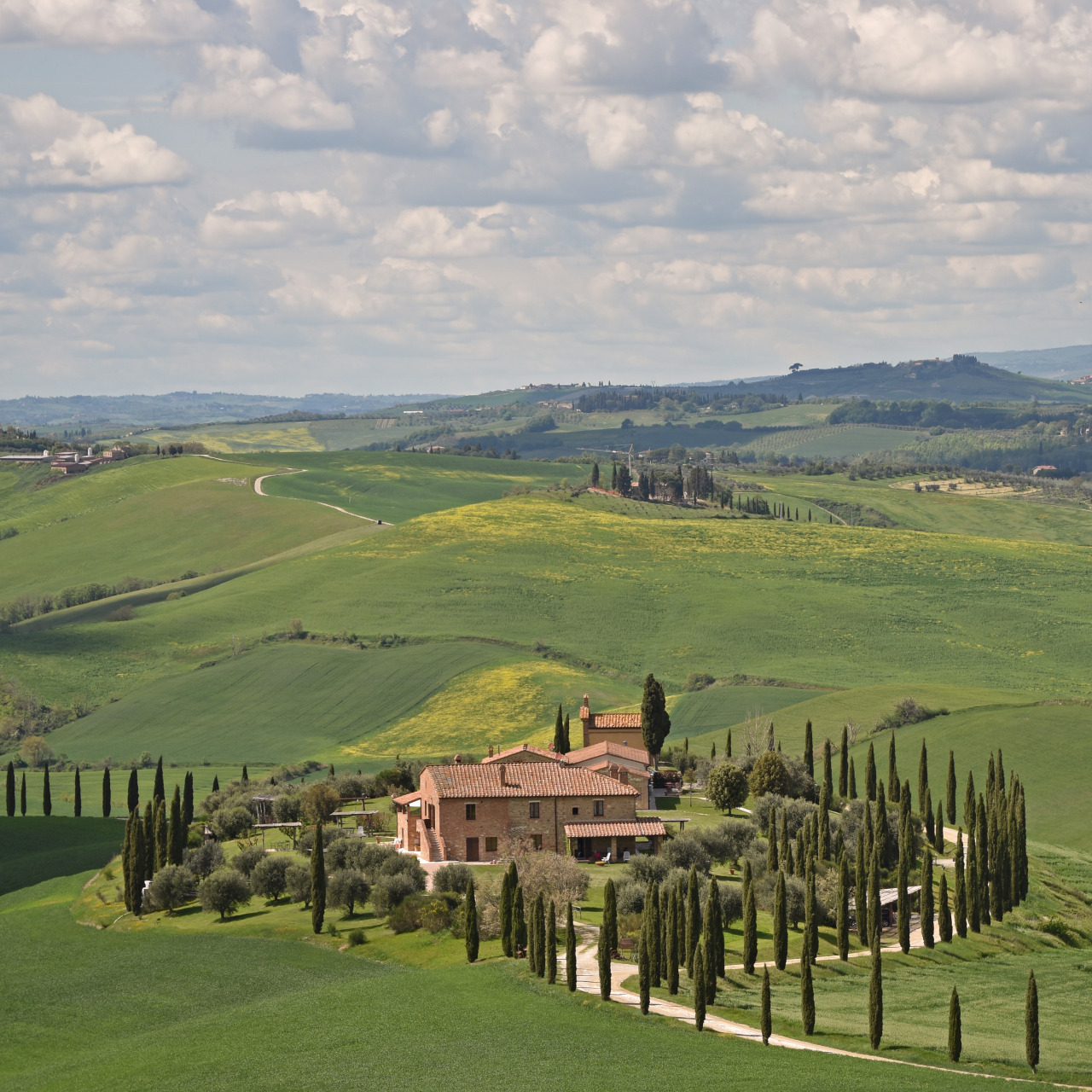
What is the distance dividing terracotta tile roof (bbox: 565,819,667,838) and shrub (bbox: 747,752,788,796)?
44.7 ft

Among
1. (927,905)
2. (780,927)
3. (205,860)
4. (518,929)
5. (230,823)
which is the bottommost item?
(230,823)

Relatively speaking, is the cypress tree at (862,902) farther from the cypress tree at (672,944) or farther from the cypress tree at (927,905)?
the cypress tree at (672,944)

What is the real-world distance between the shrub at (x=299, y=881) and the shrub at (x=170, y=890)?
18.4ft

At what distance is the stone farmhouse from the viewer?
88938mm

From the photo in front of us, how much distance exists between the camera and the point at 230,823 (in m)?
101

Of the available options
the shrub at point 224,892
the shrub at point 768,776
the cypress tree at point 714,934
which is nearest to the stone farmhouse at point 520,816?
the shrub at point 224,892

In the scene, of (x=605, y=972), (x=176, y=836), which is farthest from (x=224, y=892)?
(x=605, y=972)

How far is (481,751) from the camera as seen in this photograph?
457 ft

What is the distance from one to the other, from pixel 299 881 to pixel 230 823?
20.4 meters

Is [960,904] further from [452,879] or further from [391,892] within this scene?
[391,892]

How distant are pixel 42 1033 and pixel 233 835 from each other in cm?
3727

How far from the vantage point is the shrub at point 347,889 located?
79.3 meters

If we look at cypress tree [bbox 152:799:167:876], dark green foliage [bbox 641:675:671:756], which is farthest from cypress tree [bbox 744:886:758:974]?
dark green foliage [bbox 641:675:671:756]

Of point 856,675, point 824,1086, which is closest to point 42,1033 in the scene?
point 824,1086
